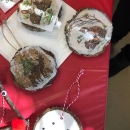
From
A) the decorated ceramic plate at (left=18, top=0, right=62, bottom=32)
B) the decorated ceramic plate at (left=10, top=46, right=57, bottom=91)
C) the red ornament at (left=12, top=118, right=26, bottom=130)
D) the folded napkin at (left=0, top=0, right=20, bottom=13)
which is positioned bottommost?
the red ornament at (left=12, top=118, right=26, bottom=130)

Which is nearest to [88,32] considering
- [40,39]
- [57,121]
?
[40,39]

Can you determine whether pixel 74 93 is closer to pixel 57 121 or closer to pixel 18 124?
pixel 57 121

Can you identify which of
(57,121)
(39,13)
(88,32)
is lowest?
(57,121)

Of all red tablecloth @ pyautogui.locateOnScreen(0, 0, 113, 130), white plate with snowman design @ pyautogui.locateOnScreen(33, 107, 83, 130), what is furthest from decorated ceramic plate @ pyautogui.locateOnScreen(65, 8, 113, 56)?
white plate with snowman design @ pyautogui.locateOnScreen(33, 107, 83, 130)

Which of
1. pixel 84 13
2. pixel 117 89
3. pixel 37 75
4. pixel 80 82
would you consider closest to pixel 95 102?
pixel 80 82

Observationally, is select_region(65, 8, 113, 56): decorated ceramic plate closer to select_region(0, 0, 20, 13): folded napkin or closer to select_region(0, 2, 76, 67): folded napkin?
select_region(0, 2, 76, 67): folded napkin

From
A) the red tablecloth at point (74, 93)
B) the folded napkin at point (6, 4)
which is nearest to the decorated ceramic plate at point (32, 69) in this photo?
the red tablecloth at point (74, 93)

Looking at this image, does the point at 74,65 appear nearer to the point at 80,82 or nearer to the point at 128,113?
the point at 80,82
